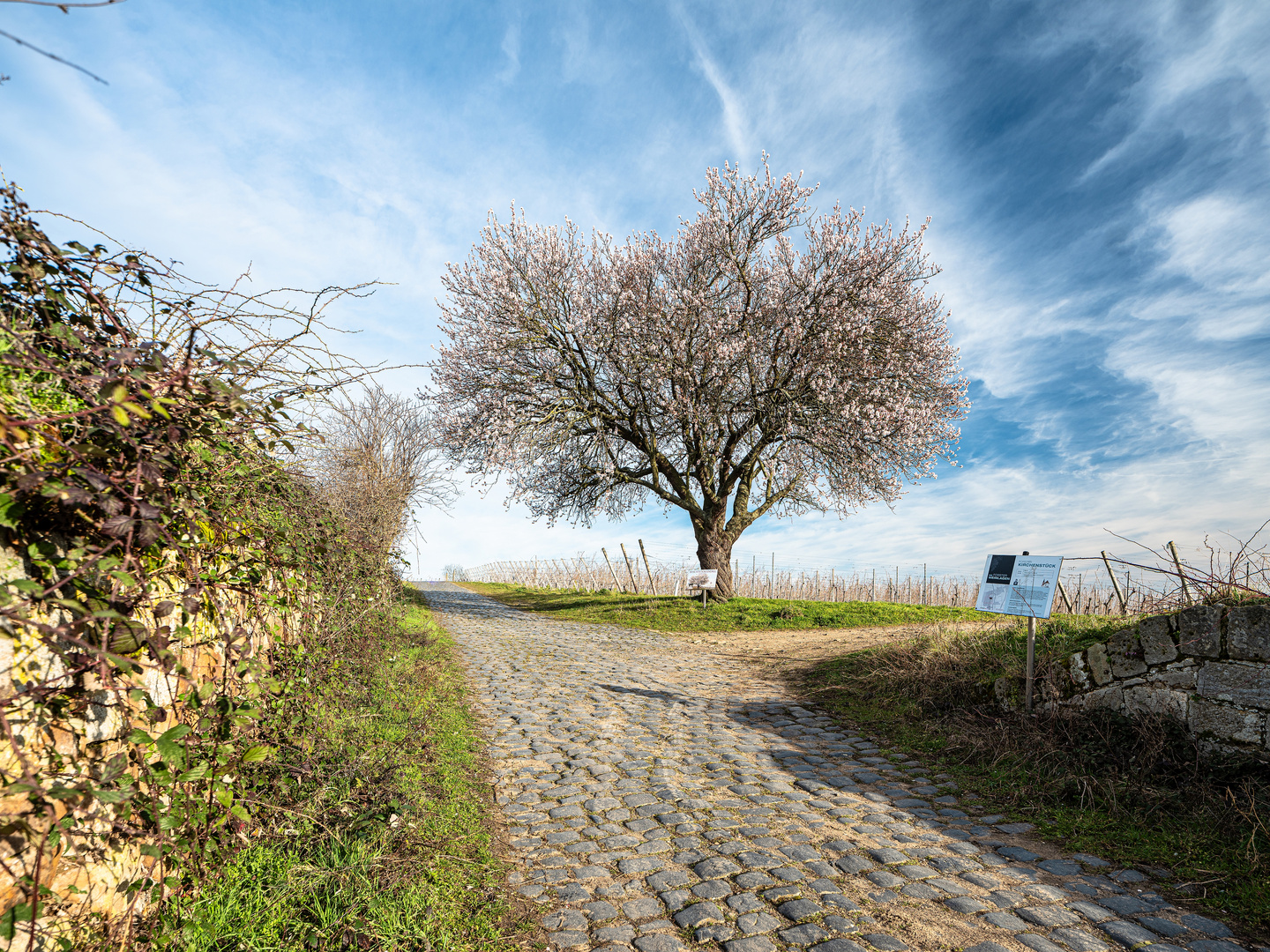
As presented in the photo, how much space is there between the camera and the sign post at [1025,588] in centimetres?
650

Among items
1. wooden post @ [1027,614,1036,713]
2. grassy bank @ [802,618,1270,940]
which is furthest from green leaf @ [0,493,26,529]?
wooden post @ [1027,614,1036,713]

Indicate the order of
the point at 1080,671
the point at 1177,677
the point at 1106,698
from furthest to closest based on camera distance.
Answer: the point at 1080,671 → the point at 1106,698 → the point at 1177,677

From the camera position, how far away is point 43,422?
2.26m

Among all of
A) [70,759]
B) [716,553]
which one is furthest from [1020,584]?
[716,553]

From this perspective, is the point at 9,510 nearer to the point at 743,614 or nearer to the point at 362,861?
the point at 362,861

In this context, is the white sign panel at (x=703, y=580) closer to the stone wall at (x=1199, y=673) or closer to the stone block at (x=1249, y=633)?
the stone wall at (x=1199, y=673)

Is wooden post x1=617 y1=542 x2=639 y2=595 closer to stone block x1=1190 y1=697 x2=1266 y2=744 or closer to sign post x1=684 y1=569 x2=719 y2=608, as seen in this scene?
sign post x1=684 y1=569 x2=719 y2=608

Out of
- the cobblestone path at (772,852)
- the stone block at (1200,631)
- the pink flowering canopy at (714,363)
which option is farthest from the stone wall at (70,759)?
the pink flowering canopy at (714,363)

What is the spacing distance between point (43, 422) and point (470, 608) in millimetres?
19176

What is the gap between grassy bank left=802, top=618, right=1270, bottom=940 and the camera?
Answer: 14.1ft

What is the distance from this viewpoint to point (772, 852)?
4340 millimetres

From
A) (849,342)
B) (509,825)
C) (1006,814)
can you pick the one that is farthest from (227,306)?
(849,342)

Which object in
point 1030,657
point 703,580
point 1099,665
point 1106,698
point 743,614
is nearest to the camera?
point 1106,698

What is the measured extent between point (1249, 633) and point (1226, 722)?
75 cm
